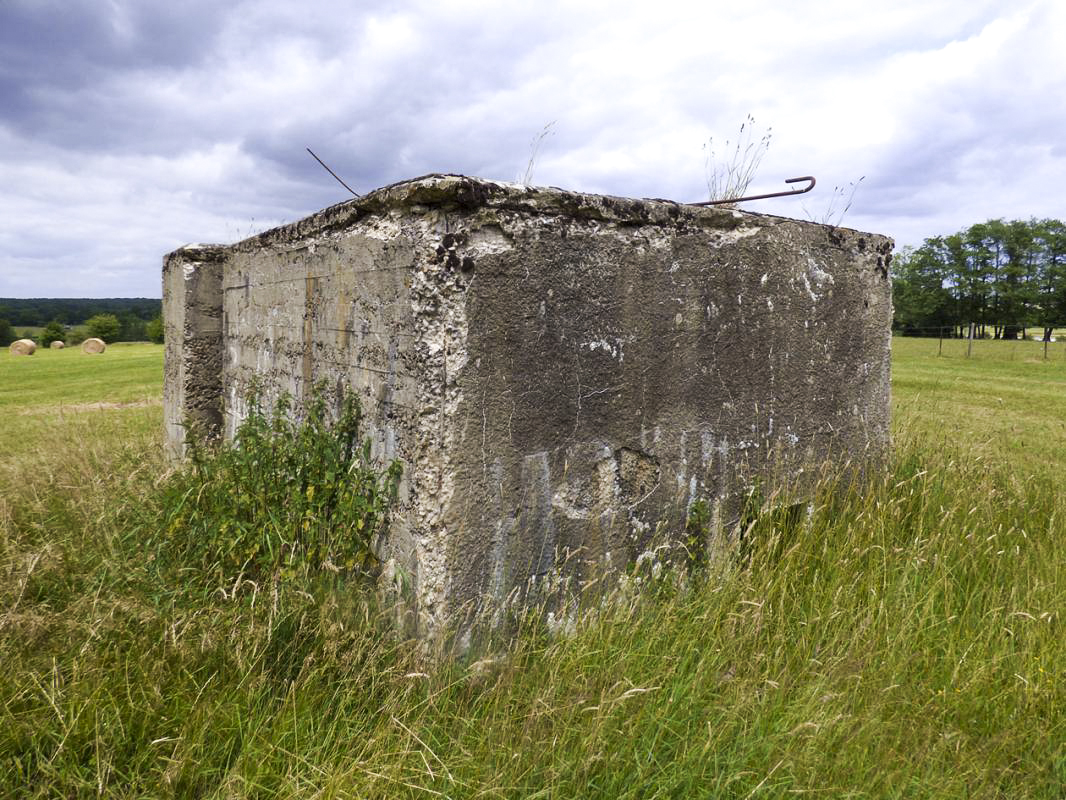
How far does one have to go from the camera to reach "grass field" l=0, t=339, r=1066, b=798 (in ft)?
5.98

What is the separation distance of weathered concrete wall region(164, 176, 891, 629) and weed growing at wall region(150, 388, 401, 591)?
0.14 metres

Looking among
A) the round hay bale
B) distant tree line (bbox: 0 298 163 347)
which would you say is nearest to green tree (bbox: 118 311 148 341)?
distant tree line (bbox: 0 298 163 347)

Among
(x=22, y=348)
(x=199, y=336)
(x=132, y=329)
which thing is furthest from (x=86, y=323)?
(x=199, y=336)

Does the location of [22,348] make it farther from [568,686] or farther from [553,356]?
[568,686]

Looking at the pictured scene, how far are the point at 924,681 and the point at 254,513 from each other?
97.8 inches

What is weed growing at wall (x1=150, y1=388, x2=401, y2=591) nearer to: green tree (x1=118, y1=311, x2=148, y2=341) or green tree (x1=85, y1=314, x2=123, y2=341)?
green tree (x1=85, y1=314, x2=123, y2=341)

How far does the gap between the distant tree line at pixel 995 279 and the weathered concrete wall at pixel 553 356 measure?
37.6m

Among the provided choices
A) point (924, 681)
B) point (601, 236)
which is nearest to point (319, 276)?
point (601, 236)

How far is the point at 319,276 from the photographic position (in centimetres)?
305

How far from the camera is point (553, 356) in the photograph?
2557mm

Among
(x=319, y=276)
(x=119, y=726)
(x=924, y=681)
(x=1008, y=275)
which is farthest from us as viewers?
(x=1008, y=275)

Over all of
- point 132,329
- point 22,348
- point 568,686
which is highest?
point 132,329

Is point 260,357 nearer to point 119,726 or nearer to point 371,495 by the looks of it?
point 371,495

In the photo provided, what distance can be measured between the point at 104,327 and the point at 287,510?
6172 centimetres
